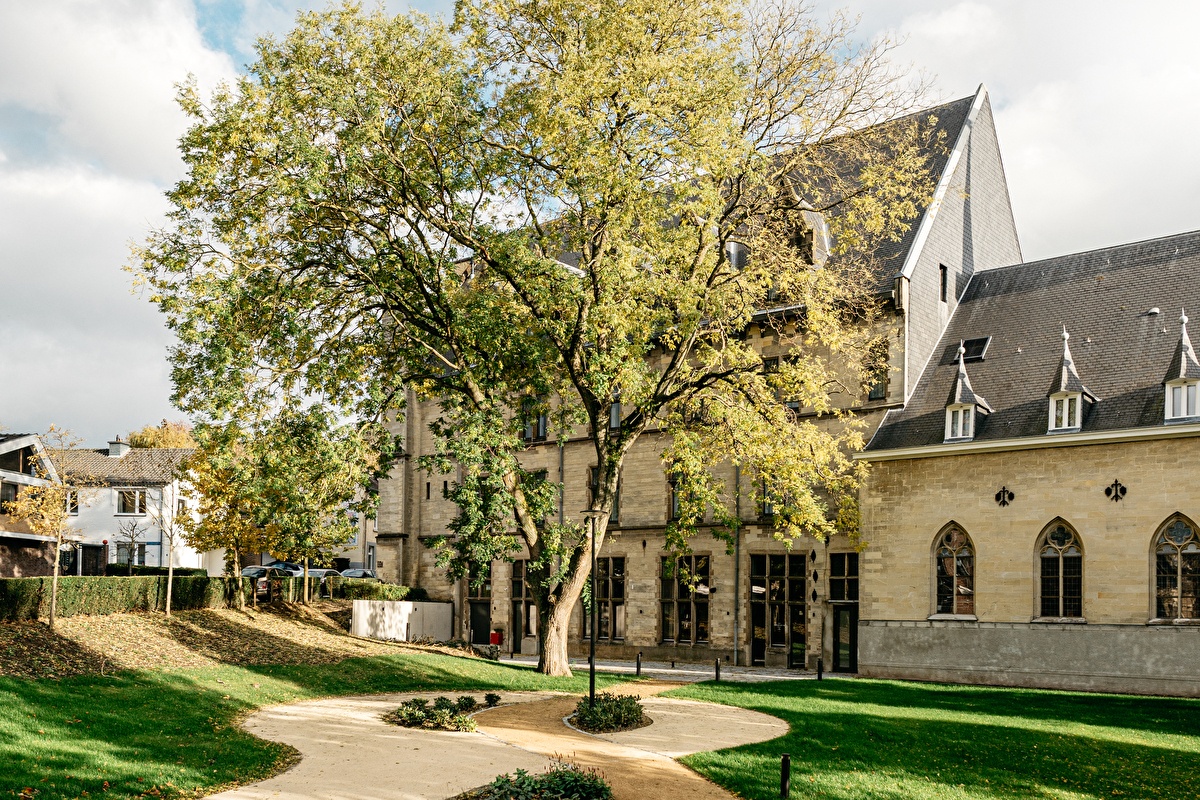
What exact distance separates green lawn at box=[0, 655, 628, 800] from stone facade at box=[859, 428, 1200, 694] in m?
9.29

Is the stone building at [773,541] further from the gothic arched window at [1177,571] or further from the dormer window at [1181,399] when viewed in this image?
the gothic arched window at [1177,571]

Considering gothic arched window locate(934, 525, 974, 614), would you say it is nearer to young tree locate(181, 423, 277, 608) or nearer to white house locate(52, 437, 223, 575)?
young tree locate(181, 423, 277, 608)

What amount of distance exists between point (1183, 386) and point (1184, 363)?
576 mm

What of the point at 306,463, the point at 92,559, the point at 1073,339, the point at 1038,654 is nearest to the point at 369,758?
the point at 306,463

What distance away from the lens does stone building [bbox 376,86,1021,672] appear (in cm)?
3184

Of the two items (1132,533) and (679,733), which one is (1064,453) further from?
(679,733)

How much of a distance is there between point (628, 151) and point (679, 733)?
12288 millimetres

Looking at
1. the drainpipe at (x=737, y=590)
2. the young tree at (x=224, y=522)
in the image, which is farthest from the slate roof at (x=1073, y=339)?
the young tree at (x=224, y=522)

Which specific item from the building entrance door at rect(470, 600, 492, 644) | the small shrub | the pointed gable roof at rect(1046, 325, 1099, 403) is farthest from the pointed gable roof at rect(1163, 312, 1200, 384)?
the building entrance door at rect(470, 600, 492, 644)

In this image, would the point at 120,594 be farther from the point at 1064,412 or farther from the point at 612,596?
the point at 1064,412

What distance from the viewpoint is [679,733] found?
18094 mm

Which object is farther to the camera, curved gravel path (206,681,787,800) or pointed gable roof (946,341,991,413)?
pointed gable roof (946,341,991,413)

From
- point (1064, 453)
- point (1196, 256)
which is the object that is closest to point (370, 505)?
point (1064, 453)

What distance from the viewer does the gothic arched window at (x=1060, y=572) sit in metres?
26.2
